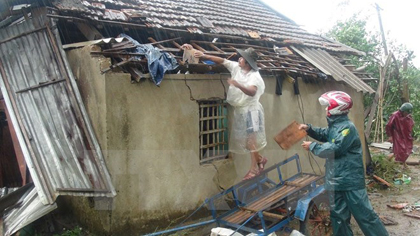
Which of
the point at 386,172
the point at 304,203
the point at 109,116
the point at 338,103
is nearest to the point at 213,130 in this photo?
the point at 109,116

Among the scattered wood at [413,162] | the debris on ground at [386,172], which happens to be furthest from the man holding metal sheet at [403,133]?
the scattered wood at [413,162]

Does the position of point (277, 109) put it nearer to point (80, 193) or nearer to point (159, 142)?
point (159, 142)

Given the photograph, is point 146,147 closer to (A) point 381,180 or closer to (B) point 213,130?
(B) point 213,130

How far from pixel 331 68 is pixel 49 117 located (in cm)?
662

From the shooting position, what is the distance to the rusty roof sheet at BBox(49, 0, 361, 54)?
234 inches

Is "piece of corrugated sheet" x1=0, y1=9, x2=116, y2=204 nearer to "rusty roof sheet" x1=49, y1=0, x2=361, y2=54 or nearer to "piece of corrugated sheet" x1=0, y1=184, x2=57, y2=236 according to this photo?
"piece of corrugated sheet" x1=0, y1=184, x2=57, y2=236

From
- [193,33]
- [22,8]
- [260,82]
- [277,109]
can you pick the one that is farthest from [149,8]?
[277,109]

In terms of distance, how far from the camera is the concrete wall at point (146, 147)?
5141 mm

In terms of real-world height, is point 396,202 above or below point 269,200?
below

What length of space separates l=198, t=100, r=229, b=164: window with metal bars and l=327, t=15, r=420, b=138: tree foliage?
995cm

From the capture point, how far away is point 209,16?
27.5 ft

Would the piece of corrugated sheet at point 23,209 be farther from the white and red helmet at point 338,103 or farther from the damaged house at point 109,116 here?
the white and red helmet at point 338,103

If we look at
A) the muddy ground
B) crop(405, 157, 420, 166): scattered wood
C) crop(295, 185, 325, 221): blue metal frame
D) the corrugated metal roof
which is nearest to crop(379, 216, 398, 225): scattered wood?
the muddy ground

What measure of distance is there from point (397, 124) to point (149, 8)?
8.64 metres
